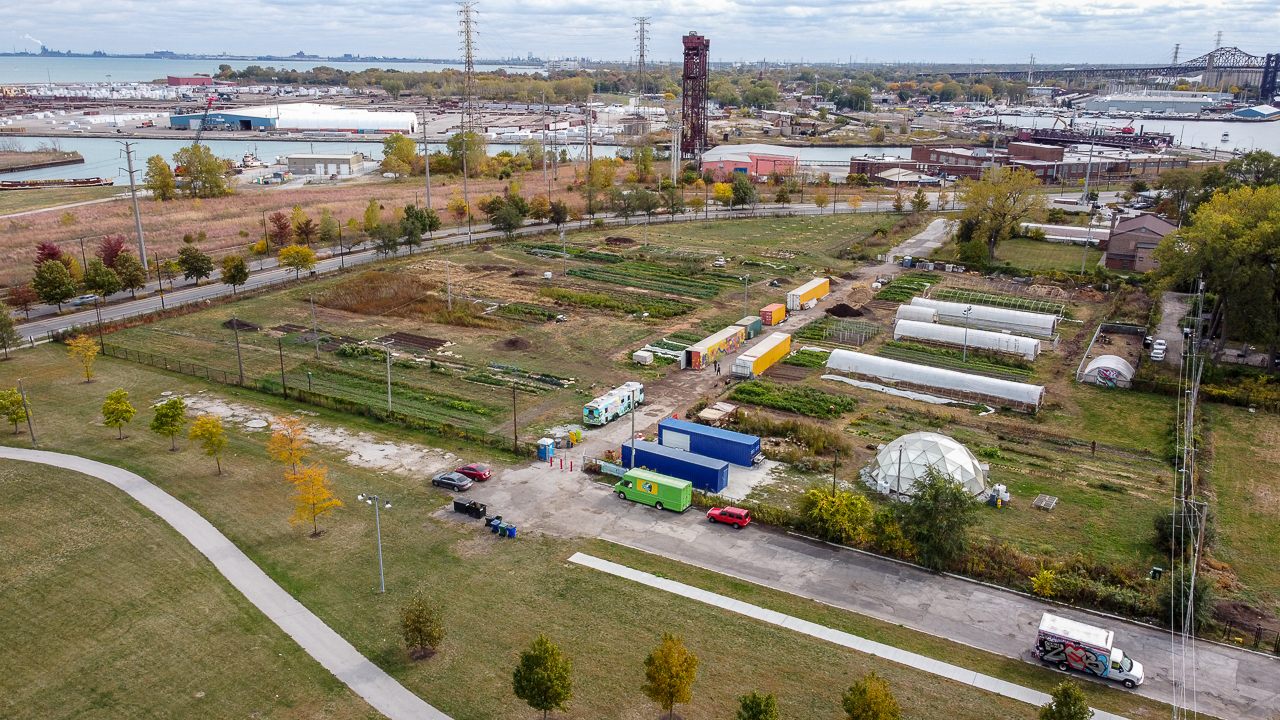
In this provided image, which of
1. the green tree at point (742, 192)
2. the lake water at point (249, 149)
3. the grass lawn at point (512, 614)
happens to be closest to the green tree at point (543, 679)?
the grass lawn at point (512, 614)

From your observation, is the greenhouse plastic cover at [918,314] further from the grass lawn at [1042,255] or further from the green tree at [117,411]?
the green tree at [117,411]

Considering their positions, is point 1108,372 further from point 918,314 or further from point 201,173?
point 201,173

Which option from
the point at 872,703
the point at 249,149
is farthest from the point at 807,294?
the point at 249,149

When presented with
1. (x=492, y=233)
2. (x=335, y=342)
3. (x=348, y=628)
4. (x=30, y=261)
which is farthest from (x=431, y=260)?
(x=348, y=628)

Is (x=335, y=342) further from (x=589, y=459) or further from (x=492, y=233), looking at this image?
(x=492, y=233)

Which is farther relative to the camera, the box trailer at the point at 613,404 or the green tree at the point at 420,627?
the box trailer at the point at 613,404

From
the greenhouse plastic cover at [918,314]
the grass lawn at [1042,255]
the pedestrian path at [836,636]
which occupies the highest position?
the grass lawn at [1042,255]

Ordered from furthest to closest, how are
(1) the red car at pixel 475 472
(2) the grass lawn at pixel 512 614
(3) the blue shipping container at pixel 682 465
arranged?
(1) the red car at pixel 475 472 < (3) the blue shipping container at pixel 682 465 < (2) the grass lawn at pixel 512 614
